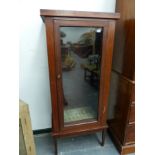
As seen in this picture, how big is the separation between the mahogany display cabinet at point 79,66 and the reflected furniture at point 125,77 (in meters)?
0.17

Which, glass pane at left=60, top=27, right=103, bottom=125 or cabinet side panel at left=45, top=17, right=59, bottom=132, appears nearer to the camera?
cabinet side panel at left=45, top=17, right=59, bottom=132

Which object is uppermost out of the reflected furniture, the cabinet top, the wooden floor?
the cabinet top

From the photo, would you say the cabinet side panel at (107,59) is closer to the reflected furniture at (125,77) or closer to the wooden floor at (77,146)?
the reflected furniture at (125,77)

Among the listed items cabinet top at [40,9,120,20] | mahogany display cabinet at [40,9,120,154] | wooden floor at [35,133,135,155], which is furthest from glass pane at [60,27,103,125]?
wooden floor at [35,133,135,155]

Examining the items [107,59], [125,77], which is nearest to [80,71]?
[107,59]

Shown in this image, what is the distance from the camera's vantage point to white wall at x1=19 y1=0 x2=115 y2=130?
151 centimetres

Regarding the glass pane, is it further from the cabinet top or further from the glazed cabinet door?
the cabinet top

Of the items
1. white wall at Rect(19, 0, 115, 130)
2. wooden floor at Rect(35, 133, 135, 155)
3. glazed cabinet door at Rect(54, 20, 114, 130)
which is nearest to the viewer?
glazed cabinet door at Rect(54, 20, 114, 130)

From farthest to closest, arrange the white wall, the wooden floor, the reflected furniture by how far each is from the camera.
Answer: the wooden floor
the white wall
the reflected furniture

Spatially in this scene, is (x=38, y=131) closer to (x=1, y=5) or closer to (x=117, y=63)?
(x=117, y=63)

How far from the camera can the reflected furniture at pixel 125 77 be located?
1.40m

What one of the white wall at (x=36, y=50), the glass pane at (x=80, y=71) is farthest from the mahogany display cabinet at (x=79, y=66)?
the white wall at (x=36, y=50)

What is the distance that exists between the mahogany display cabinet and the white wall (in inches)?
14.5
